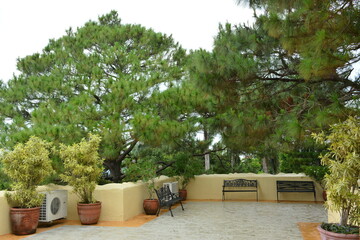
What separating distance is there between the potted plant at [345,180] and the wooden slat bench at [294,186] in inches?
219

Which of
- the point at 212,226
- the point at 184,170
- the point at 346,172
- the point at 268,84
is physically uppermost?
the point at 268,84

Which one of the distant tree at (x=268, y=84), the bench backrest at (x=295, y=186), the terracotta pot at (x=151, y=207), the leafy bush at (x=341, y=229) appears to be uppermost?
the distant tree at (x=268, y=84)

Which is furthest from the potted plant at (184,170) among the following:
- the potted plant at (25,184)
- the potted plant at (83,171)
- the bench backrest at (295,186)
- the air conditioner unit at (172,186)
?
the potted plant at (25,184)

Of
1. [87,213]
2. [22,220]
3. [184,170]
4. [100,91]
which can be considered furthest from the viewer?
[184,170]

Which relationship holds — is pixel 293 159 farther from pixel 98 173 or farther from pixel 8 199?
pixel 8 199

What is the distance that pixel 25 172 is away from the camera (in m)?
6.16

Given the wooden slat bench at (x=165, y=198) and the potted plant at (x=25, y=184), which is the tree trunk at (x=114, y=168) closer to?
the wooden slat bench at (x=165, y=198)

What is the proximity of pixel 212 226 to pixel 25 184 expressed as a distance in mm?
3621

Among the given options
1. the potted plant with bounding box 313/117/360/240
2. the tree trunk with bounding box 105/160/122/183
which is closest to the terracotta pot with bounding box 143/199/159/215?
the tree trunk with bounding box 105/160/122/183

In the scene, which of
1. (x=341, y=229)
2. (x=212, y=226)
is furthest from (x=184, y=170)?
(x=341, y=229)

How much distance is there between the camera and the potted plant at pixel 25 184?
19.6 feet

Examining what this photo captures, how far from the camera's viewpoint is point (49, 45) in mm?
12812

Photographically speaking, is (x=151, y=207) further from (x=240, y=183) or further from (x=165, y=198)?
(x=240, y=183)

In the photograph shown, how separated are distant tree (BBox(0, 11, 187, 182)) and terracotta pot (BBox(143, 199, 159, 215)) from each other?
4.57 ft
